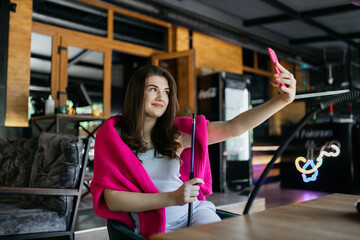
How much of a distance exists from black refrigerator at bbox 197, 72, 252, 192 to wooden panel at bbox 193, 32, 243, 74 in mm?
1155

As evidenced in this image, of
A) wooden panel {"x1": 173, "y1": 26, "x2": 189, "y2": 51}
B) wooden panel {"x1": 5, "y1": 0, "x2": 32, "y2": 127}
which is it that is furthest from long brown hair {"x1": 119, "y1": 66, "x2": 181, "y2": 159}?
wooden panel {"x1": 173, "y1": 26, "x2": 189, "y2": 51}

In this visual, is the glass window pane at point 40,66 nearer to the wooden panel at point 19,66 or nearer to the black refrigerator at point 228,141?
the wooden panel at point 19,66

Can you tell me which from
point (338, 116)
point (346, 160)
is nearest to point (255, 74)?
point (338, 116)

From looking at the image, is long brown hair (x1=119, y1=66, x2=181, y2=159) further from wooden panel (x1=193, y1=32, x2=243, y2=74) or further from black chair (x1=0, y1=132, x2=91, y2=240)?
wooden panel (x1=193, y1=32, x2=243, y2=74)

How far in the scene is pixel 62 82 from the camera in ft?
17.0

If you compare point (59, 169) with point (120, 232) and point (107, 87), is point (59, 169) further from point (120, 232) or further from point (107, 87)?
point (107, 87)

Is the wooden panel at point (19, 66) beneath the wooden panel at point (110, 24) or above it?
beneath

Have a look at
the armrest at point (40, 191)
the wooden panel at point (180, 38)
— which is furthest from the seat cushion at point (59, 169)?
the wooden panel at point (180, 38)

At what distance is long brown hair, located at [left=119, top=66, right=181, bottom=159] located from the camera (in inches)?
58.4

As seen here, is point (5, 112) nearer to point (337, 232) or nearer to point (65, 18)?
point (65, 18)

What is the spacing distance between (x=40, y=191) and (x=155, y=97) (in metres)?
1.01

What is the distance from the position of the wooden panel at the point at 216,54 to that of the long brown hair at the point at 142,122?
5.47 meters

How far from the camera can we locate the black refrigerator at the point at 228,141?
18.3ft

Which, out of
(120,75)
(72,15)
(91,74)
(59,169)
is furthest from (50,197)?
(91,74)
